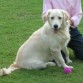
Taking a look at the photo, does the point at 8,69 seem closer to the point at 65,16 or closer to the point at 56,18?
the point at 56,18

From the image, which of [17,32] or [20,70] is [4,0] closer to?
[17,32]

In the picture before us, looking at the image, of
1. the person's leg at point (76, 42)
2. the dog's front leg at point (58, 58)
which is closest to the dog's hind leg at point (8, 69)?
the dog's front leg at point (58, 58)

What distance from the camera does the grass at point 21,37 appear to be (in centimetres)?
616

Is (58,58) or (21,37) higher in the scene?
(58,58)

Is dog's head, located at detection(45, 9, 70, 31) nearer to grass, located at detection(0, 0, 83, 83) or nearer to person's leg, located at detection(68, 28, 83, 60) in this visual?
grass, located at detection(0, 0, 83, 83)

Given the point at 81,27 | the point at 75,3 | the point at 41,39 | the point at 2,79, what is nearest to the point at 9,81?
the point at 2,79

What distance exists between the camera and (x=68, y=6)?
6.98 meters

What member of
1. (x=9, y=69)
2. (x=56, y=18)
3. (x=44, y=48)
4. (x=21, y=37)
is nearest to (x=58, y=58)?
(x=44, y=48)

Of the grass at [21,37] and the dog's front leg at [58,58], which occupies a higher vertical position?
the dog's front leg at [58,58]

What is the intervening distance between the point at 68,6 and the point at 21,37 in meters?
2.38

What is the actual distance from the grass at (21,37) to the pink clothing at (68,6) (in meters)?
0.89

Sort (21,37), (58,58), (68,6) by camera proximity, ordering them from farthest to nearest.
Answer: (21,37) → (68,6) → (58,58)

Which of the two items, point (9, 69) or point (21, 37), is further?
point (21, 37)

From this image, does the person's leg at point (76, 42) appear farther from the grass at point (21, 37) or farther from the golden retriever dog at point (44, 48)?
the golden retriever dog at point (44, 48)
